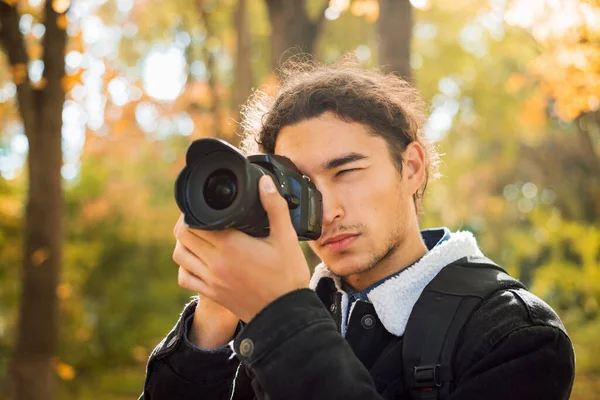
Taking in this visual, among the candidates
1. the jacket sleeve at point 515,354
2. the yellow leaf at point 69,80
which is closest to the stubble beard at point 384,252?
the jacket sleeve at point 515,354

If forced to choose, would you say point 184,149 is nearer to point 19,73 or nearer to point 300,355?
point 19,73

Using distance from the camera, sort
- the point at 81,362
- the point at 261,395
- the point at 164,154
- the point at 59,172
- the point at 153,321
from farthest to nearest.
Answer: the point at 164,154, the point at 153,321, the point at 81,362, the point at 59,172, the point at 261,395

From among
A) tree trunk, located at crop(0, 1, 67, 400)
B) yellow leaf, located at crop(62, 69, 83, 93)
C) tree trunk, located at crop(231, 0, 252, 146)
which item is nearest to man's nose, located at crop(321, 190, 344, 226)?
tree trunk, located at crop(0, 1, 67, 400)

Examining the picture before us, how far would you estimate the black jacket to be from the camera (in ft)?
4.49

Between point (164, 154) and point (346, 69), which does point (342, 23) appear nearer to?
point (164, 154)

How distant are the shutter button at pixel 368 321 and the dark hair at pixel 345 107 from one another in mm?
481

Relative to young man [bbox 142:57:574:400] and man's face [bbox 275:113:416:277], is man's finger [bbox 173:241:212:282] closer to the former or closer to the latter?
young man [bbox 142:57:574:400]

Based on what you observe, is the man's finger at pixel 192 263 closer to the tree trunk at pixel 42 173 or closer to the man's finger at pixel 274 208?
the man's finger at pixel 274 208

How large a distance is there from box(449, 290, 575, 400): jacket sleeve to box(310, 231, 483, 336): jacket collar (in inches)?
8.4

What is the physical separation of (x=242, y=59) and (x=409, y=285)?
218 inches

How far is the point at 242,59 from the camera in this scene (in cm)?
702

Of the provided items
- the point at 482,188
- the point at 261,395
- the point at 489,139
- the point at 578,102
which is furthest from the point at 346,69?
the point at 482,188

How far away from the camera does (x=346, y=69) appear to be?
2.41 metres

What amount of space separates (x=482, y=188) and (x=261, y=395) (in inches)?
495
